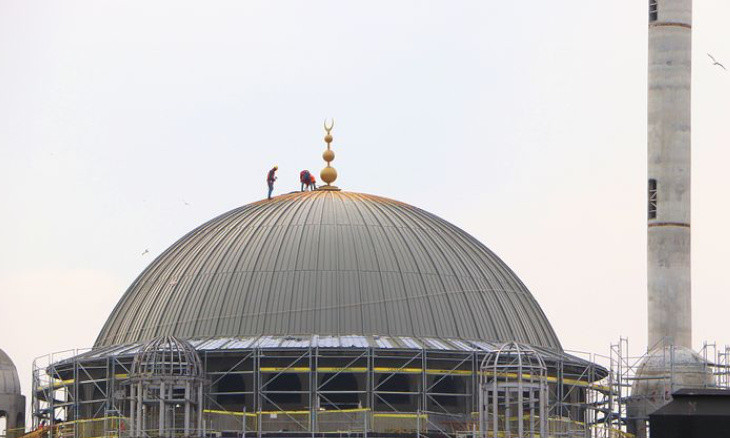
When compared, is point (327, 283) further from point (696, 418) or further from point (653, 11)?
point (696, 418)

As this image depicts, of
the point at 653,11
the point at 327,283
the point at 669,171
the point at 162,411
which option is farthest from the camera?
the point at 653,11

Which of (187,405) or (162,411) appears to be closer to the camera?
(162,411)

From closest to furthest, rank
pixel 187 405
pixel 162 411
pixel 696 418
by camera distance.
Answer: pixel 696 418 < pixel 162 411 < pixel 187 405

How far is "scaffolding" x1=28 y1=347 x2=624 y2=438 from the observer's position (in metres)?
116

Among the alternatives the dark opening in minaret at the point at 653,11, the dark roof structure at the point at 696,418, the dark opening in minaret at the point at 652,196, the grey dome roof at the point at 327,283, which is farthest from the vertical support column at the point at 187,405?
the dark opening in minaret at the point at 653,11

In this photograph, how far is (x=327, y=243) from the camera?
4840 inches

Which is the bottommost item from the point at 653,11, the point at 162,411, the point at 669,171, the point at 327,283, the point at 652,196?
the point at 162,411

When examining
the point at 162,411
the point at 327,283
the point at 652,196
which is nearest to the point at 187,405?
the point at 162,411

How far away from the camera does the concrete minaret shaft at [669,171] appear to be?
134 metres

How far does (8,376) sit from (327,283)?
1923 cm

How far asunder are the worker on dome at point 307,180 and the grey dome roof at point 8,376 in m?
17.5

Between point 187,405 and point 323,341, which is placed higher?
point 323,341

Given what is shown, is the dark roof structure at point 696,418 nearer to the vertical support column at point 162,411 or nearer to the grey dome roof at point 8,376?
the vertical support column at point 162,411

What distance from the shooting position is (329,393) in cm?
11631
